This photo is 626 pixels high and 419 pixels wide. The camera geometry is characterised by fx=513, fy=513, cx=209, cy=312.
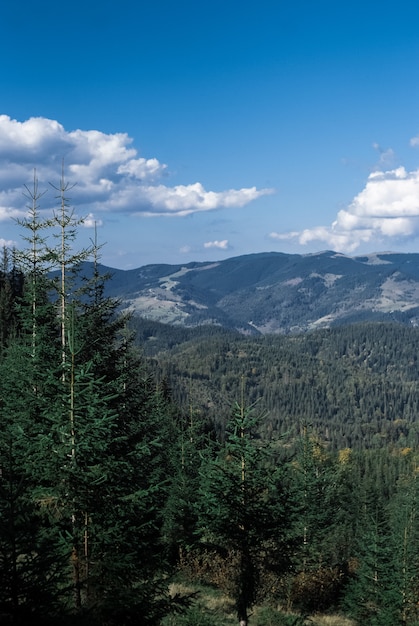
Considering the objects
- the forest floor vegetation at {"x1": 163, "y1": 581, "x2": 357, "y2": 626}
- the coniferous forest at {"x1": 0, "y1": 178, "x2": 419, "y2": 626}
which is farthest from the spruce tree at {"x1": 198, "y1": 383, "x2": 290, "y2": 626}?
the forest floor vegetation at {"x1": 163, "y1": 581, "x2": 357, "y2": 626}

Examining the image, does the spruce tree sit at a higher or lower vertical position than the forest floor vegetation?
higher

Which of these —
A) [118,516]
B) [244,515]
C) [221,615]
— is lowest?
[221,615]

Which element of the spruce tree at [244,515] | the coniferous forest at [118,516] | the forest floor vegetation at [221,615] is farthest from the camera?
the spruce tree at [244,515]

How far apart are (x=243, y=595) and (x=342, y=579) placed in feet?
82.2

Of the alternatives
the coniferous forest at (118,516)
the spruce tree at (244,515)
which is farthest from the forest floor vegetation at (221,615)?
the spruce tree at (244,515)

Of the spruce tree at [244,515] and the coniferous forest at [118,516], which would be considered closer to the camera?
the coniferous forest at [118,516]

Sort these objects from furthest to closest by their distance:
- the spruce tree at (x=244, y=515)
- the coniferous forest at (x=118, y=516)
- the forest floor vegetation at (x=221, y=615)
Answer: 1. the spruce tree at (x=244, y=515)
2. the forest floor vegetation at (x=221, y=615)
3. the coniferous forest at (x=118, y=516)

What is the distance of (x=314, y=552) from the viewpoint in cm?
4094

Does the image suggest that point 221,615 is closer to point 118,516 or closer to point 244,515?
point 244,515

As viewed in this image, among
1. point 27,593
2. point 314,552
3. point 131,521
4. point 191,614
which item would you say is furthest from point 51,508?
point 314,552

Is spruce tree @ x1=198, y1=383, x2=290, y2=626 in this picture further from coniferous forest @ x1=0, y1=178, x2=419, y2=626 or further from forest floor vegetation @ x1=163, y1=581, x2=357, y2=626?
forest floor vegetation @ x1=163, y1=581, x2=357, y2=626

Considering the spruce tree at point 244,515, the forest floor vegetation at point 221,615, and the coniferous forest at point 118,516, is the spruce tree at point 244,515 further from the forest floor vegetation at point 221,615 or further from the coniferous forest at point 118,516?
the forest floor vegetation at point 221,615

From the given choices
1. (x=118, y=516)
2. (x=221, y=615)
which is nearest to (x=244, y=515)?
(x=118, y=516)

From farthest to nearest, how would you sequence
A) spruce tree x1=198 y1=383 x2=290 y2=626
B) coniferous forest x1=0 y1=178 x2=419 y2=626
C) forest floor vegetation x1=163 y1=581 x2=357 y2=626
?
spruce tree x1=198 y1=383 x2=290 y2=626
forest floor vegetation x1=163 y1=581 x2=357 y2=626
coniferous forest x1=0 y1=178 x2=419 y2=626
